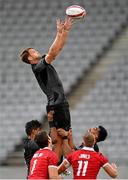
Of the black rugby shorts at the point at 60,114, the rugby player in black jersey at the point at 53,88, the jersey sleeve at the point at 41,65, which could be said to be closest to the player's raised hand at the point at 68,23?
the rugby player in black jersey at the point at 53,88

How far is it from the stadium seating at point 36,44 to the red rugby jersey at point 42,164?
7.32 m

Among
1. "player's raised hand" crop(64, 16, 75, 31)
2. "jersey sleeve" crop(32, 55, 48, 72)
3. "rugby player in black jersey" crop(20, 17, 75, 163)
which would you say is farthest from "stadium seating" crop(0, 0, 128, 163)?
"player's raised hand" crop(64, 16, 75, 31)

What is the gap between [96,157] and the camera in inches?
316

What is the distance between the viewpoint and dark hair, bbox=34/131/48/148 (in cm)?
787

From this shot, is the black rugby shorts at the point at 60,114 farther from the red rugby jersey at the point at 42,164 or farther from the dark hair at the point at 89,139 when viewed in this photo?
the red rugby jersey at the point at 42,164

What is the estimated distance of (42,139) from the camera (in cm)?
790

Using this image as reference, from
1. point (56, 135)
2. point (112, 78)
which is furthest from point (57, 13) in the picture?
point (56, 135)

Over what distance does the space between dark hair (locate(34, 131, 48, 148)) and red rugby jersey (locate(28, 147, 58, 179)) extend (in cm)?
8

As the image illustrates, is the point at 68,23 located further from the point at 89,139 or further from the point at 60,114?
the point at 89,139

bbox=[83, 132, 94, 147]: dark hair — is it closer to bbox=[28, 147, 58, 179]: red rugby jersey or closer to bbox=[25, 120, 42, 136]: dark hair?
bbox=[28, 147, 58, 179]: red rugby jersey

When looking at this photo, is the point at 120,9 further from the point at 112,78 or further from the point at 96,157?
the point at 96,157

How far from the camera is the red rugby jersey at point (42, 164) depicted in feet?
25.6

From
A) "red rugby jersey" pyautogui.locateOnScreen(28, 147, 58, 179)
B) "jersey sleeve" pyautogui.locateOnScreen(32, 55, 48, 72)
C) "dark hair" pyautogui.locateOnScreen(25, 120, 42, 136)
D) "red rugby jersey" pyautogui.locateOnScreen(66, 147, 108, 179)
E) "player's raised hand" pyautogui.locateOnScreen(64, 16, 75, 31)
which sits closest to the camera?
"red rugby jersey" pyautogui.locateOnScreen(28, 147, 58, 179)

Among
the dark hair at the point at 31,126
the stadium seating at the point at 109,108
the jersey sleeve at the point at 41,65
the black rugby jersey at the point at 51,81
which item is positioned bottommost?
the stadium seating at the point at 109,108
